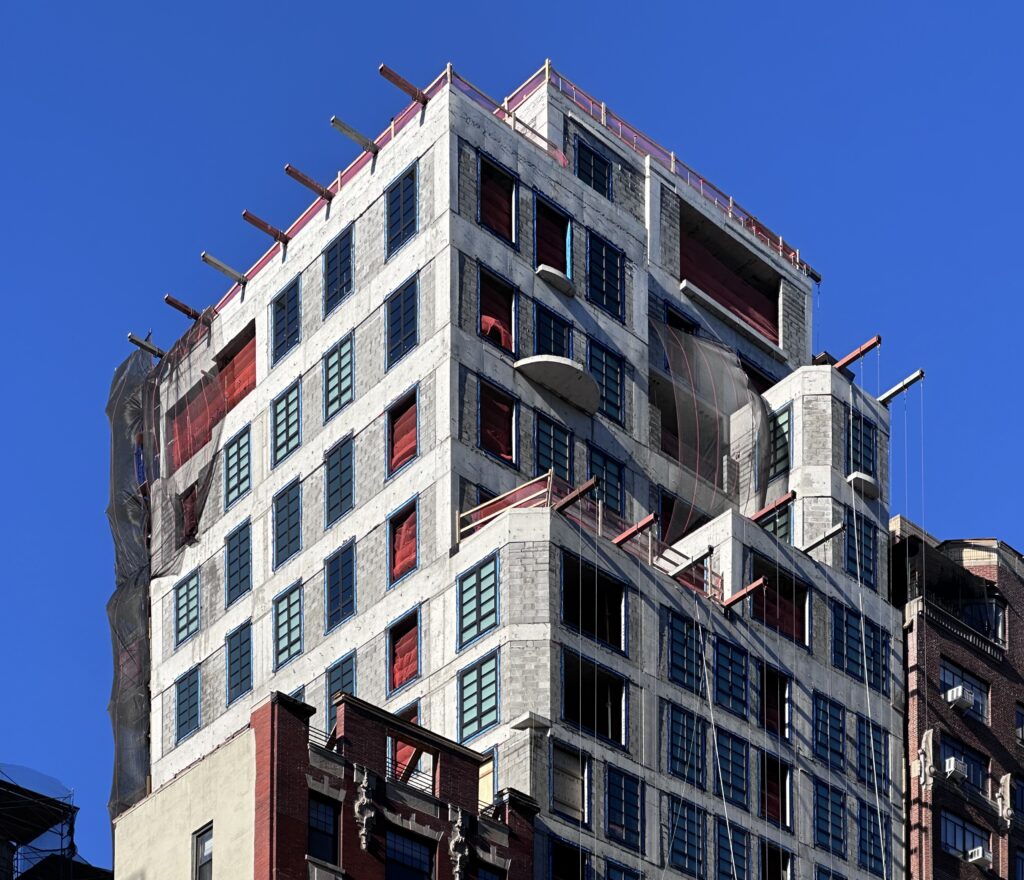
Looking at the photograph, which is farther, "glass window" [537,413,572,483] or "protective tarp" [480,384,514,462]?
"glass window" [537,413,572,483]

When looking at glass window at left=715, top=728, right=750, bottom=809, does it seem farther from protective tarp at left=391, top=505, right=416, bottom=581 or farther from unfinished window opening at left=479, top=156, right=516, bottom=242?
unfinished window opening at left=479, top=156, right=516, bottom=242

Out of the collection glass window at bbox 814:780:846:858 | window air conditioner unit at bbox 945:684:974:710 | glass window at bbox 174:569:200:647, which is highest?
glass window at bbox 174:569:200:647

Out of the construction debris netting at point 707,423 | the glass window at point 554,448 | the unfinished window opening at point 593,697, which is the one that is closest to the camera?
the unfinished window opening at point 593,697

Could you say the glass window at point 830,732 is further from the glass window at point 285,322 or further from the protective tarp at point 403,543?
the glass window at point 285,322

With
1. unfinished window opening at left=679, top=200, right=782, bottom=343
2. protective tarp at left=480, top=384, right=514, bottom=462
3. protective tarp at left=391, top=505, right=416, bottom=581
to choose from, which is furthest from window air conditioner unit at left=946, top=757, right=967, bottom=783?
protective tarp at left=391, top=505, right=416, bottom=581

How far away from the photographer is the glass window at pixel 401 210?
437 ft

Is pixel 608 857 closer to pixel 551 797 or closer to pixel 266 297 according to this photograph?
pixel 551 797

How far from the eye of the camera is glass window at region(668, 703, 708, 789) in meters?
122

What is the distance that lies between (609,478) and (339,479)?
37.5 feet

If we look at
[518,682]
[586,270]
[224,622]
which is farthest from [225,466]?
[518,682]

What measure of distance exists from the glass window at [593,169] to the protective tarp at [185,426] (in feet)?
57.9

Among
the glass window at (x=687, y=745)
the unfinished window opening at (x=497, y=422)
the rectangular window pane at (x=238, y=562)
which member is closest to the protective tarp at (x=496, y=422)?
the unfinished window opening at (x=497, y=422)

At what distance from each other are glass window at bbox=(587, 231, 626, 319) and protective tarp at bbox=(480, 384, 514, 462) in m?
9.07

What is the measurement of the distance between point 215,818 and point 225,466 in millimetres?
35646
